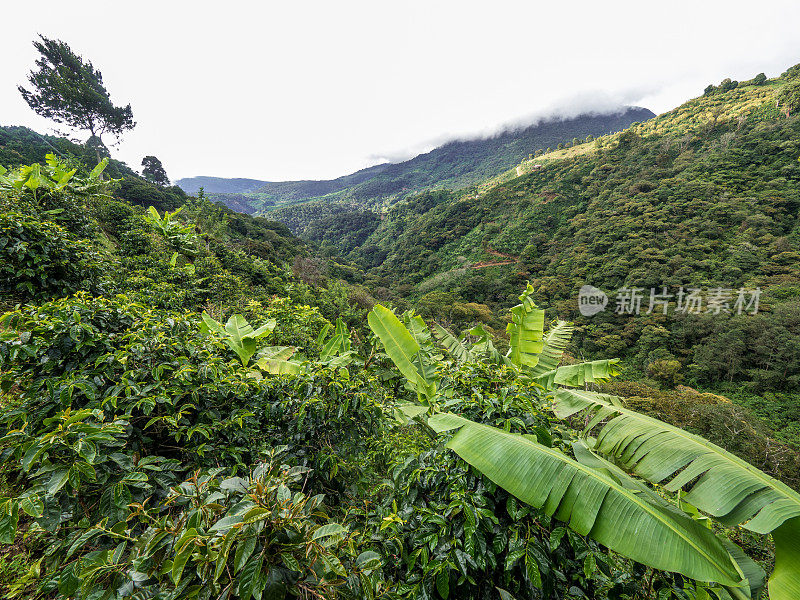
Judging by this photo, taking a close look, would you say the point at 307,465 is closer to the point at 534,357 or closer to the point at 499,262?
the point at 534,357

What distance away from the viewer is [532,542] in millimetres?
1564

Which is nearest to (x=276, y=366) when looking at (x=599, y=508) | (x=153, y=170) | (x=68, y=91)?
(x=599, y=508)

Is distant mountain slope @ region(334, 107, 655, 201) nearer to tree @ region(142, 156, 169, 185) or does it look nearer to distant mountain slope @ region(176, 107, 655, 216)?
distant mountain slope @ region(176, 107, 655, 216)

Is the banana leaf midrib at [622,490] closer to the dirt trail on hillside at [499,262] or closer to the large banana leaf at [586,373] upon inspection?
the large banana leaf at [586,373]

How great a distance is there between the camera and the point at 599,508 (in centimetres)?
163

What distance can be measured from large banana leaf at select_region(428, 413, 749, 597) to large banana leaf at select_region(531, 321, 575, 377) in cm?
342

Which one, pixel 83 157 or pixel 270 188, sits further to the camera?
pixel 270 188

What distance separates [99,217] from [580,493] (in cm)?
1220

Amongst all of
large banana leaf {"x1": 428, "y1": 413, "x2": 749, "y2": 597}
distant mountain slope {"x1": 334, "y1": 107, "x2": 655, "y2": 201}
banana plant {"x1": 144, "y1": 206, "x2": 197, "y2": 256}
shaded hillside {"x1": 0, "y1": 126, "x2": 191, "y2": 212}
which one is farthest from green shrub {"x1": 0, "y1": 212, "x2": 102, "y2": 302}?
distant mountain slope {"x1": 334, "y1": 107, "x2": 655, "y2": 201}

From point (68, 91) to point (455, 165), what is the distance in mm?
117468

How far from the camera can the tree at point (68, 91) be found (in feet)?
63.3

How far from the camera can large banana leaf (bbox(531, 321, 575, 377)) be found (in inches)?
203

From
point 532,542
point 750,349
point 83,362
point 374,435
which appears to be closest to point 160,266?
point 83,362

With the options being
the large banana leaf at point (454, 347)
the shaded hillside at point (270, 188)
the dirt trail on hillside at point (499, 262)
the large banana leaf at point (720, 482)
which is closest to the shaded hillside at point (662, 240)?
the dirt trail on hillside at point (499, 262)
